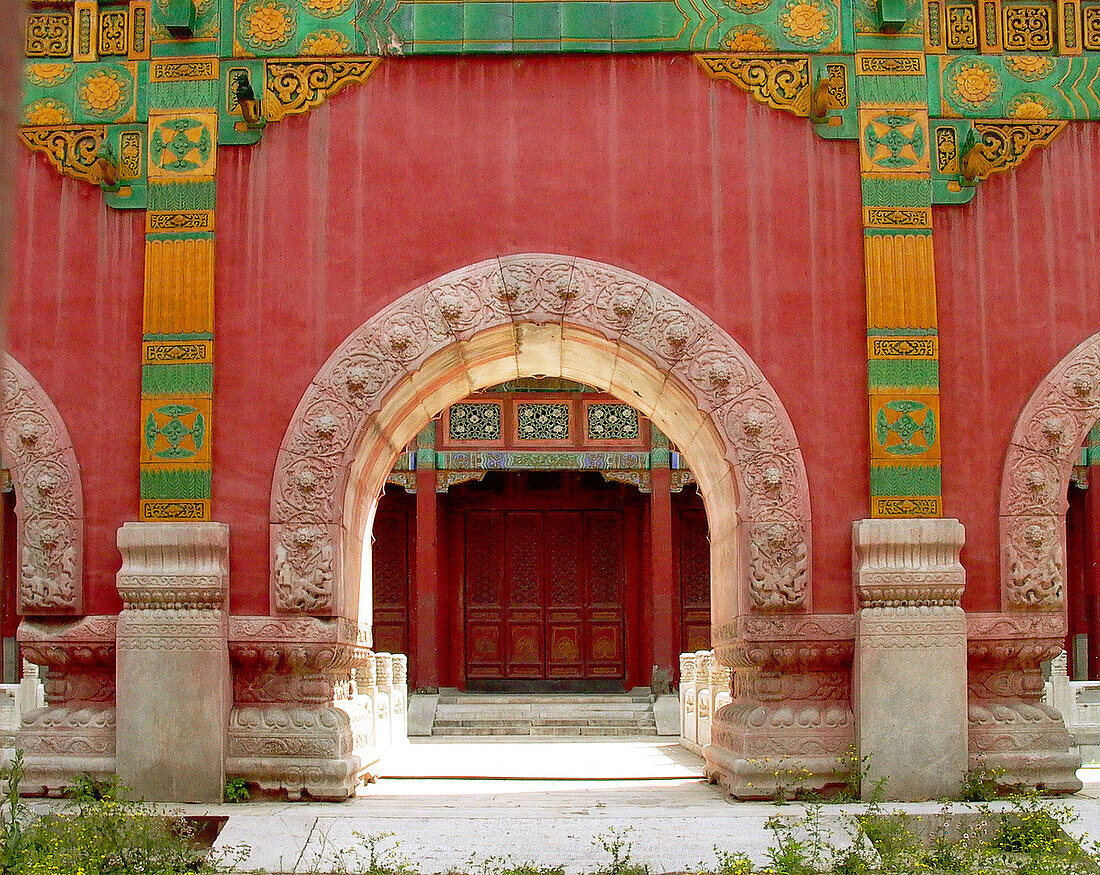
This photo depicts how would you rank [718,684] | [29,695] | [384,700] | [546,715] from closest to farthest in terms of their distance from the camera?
[718,684], [384,700], [29,695], [546,715]

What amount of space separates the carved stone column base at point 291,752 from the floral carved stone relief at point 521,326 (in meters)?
0.61

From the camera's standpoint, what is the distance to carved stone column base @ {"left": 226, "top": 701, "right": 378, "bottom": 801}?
25.9 ft

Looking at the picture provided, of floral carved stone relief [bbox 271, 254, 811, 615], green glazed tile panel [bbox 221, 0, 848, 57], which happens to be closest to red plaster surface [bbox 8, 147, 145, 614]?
floral carved stone relief [bbox 271, 254, 811, 615]

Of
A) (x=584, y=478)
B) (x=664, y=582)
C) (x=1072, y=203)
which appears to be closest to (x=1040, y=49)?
(x=1072, y=203)

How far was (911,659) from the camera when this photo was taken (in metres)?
7.88

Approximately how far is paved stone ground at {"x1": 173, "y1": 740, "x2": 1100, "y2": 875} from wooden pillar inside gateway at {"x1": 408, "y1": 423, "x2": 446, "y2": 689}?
8984mm

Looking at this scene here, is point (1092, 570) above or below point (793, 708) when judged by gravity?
above

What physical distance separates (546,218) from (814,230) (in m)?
1.58

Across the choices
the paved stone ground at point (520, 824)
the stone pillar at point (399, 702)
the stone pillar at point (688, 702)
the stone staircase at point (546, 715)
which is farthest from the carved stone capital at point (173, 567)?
the stone staircase at point (546, 715)

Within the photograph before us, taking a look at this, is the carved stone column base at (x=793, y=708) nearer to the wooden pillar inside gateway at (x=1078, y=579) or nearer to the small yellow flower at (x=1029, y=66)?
the small yellow flower at (x=1029, y=66)

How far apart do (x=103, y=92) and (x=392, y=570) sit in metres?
12.1

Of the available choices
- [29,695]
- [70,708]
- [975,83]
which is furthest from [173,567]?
[29,695]

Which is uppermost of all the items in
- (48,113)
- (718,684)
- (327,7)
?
(327,7)

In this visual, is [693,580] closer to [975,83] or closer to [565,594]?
[565,594]
